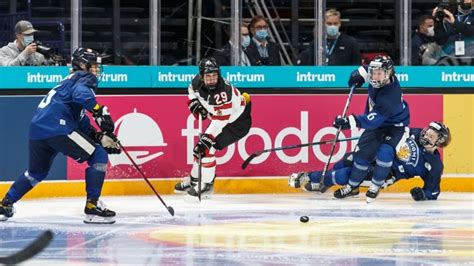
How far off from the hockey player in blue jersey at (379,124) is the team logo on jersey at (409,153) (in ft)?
0.17

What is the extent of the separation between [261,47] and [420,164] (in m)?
1.79

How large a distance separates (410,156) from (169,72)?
214 centimetres

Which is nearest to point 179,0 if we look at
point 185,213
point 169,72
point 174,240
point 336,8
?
point 169,72

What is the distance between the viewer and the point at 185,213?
9117 millimetres

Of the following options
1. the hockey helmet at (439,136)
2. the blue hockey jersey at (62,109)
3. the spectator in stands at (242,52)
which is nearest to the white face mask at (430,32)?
the hockey helmet at (439,136)

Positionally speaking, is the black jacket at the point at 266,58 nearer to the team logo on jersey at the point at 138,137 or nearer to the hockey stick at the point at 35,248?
the team logo on jersey at the point at 138,137

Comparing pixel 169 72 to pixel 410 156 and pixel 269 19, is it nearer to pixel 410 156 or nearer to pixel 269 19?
pixel 269 19

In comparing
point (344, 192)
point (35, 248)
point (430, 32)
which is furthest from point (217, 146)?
point (35, 248)

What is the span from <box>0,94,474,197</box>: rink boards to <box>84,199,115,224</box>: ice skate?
171 cm

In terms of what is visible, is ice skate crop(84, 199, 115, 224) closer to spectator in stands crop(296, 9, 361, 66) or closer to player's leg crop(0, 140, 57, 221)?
player's leg crop(0, 140, 57, 221)

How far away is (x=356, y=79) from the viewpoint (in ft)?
Result: 33.4

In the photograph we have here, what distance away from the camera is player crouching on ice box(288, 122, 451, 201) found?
10031 mm

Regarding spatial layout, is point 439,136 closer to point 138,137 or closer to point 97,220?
point 138,137

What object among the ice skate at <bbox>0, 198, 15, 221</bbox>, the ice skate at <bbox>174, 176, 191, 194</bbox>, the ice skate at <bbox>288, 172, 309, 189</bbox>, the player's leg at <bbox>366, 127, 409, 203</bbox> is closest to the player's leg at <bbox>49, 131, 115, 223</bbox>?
the ice skate at <bbox>0, 198, 15, 221</bbox>
